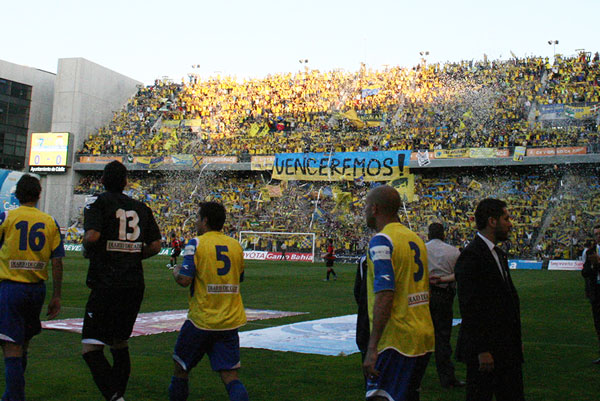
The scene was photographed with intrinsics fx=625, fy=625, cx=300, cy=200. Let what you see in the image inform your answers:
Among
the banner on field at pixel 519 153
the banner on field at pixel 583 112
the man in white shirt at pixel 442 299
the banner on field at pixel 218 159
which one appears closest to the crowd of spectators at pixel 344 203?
the banner on field at pixel 218 159

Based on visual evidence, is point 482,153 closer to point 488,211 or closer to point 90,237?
point 488,211

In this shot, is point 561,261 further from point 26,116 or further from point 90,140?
point 26,116

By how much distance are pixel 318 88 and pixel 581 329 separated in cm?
4298

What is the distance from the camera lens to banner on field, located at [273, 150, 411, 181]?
42.4 metres

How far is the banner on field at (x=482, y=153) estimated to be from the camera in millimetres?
40991

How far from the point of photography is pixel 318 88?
5353 centimetres

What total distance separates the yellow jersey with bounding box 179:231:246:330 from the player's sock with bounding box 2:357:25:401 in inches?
60.6

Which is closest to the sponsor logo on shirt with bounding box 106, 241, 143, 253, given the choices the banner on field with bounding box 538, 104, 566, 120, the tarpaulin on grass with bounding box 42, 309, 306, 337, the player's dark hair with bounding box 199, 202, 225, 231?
the player's dark hair with bounding box 199, 202, 225, 231

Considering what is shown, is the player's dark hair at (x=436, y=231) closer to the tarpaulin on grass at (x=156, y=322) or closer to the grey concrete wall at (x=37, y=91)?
the tarpaulin on grass at (x=156, y=322)

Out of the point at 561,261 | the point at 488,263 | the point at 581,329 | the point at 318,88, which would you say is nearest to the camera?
the point at 488,263

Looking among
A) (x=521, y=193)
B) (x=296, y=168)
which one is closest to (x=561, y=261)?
(x=521, y=193)

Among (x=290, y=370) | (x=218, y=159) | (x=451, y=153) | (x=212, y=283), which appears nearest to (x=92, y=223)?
(x=212, y=283)

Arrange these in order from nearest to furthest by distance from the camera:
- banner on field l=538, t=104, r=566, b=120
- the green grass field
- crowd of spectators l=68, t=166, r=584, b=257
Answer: the green grass field → crowd of spectators l=68, t=166, r=584, b=257 → banner on field l=538, t=104, r=566, b=120

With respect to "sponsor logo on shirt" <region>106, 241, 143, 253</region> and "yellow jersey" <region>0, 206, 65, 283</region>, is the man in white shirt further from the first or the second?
"yellow jersey" <region>0, 206, 65, 283</region>
